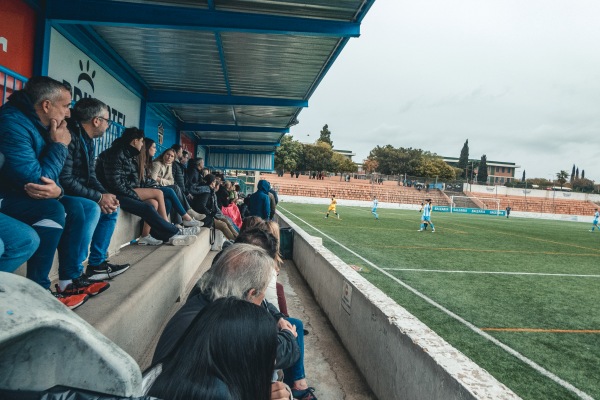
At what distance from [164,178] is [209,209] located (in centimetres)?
183

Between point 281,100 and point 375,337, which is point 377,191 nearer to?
point 281,100

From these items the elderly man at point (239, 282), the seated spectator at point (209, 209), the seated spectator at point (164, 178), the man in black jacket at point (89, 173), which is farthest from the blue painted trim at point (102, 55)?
the elderly man at point (239, 282)

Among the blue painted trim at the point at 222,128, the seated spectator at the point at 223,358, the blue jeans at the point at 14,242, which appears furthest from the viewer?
the blue painted trim at the point at 222,128

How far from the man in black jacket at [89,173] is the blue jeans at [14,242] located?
0.91 meters

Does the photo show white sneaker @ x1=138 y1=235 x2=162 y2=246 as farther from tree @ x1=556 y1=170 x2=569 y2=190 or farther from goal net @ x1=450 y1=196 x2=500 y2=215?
tree @ x1=556 y1=170 x2=569 y2=190

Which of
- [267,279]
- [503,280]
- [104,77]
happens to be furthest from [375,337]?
[104,77]

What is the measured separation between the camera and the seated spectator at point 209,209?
843cm

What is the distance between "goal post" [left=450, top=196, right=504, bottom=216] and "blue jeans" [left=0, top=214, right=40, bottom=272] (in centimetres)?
5550

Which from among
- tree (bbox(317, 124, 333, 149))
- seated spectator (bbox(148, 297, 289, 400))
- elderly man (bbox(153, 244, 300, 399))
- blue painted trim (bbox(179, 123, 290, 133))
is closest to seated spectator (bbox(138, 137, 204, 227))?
elderly man (bbox(153, 244, 300, 399))

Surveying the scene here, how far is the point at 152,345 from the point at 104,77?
655 cm

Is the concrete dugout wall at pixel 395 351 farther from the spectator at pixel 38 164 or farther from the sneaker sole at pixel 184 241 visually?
the spectator at pixel 38 164

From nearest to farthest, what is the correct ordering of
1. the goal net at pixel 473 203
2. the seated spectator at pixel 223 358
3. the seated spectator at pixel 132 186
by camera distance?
the seated spectator at pixel 223 358, the seated spectator at pixel 132 186, the goal net at pixel 473 203

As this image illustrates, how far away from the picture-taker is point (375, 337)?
3549 millimetres

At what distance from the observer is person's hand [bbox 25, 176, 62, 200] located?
2.60m
